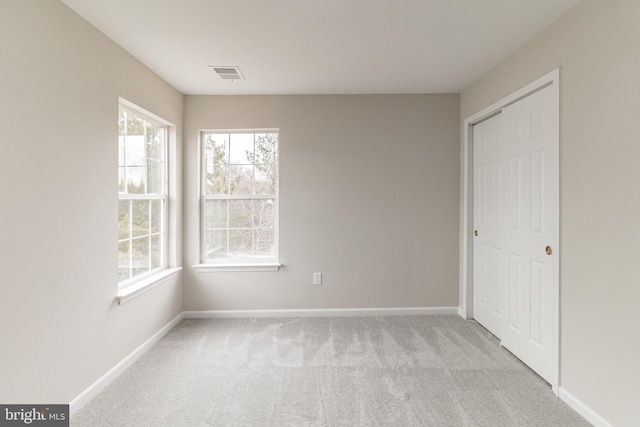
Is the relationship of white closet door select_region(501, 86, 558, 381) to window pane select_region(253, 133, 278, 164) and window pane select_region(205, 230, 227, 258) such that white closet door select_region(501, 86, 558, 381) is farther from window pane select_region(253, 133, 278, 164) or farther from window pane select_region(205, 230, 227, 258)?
window pane select_region(205, 230, 227, 258)

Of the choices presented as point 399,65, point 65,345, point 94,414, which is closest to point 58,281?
point 65,345

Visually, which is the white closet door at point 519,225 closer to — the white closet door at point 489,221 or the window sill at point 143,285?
the white closet door at point 489,221

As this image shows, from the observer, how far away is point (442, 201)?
3.81 m

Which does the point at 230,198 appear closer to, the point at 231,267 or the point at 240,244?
the point at 240,244

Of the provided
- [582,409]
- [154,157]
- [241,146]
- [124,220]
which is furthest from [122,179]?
[582,409]

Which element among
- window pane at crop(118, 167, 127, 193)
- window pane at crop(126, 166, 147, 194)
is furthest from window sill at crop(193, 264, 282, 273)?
window pane at crop(118, 167, 127, 193)

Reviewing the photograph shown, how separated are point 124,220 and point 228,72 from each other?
160cm

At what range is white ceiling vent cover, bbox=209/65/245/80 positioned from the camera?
2.98 metres

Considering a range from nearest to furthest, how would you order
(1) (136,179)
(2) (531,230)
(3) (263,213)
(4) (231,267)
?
(2) (531,230)
(1) (136,179)
(4) (231,267)
(3) (263,213)

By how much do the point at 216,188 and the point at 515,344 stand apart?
335 centimetres

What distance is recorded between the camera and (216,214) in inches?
152

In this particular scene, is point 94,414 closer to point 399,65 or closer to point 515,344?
point 515,344

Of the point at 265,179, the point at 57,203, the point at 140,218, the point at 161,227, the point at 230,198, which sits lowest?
the point at 161,227

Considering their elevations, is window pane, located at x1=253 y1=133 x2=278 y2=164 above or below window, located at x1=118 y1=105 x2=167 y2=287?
above
